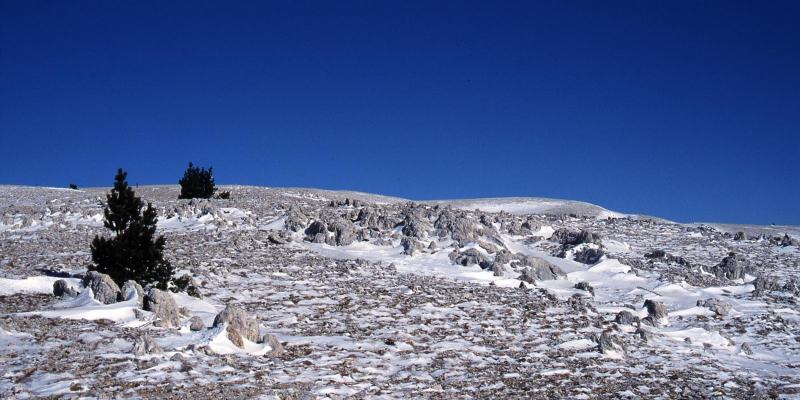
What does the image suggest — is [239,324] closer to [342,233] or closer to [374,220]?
[342,233]

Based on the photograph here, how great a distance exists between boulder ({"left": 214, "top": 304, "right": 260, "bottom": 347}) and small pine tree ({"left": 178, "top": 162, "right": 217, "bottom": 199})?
2942 cm

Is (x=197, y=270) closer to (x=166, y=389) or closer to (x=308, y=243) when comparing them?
(x=308, y=243)

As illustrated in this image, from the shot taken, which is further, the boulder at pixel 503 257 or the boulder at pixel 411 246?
the boulder at pixel 411 246

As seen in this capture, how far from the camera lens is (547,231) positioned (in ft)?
103

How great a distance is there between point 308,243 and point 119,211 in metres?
8.37

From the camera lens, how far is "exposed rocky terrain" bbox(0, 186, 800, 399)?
10.6 metres

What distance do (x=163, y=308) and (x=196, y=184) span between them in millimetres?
28641

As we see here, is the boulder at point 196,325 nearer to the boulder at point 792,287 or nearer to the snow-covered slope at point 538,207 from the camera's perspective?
the boulder at point 792,287

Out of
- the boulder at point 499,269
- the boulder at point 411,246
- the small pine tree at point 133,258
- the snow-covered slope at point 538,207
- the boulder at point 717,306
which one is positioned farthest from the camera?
the snow-covered slope at point 538,207

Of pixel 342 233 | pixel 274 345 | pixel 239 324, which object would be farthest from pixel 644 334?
pixel 342 233

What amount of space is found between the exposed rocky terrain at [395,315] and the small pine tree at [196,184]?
995cm

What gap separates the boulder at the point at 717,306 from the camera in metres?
17.7

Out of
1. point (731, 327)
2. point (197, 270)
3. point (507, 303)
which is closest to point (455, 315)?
point (507, 303)

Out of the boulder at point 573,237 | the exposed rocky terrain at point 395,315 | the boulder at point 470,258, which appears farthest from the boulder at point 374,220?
the boulder at point 573,237
